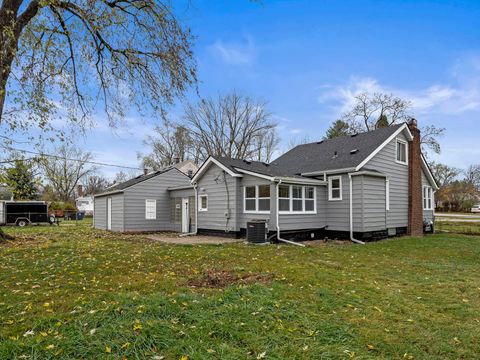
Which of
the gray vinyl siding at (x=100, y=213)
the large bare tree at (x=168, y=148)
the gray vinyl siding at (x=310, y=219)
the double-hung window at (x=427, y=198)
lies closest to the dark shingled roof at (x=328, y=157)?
the gray vinyl siding at (x=310, y=219)

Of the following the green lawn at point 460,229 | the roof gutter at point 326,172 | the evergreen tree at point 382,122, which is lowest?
the green lawn at point 460,229

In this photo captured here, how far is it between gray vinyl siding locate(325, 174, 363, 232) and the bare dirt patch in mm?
9173

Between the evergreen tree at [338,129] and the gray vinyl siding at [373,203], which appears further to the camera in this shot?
the evergreen tree at [338,129]

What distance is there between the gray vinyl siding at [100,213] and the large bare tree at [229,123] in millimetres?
16167

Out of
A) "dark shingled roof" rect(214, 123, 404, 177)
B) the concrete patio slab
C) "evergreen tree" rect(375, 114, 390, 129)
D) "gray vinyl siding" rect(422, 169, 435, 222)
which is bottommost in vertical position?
the concrete patio slab

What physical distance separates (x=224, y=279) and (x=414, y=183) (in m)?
15.1

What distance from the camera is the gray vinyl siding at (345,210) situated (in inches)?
588

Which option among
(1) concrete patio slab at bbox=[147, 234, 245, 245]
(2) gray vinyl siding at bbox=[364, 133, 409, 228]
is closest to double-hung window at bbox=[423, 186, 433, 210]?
(2) gray vinyl siding at bbox=[364, 133, 409, 228]

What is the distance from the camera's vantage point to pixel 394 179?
17297 millimetres

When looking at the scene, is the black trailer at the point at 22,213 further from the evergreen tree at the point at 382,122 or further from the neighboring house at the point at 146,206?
the evergreen tree at the point at 382,122

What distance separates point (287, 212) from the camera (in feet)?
48.5

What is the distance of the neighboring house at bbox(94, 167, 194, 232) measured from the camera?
20234 millimetres

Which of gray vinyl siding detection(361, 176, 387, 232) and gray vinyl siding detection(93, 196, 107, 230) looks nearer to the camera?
gray vinyl siding detection(361, 176, 387, 232)

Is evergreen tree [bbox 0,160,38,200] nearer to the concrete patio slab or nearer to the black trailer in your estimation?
the concrete patio slab
